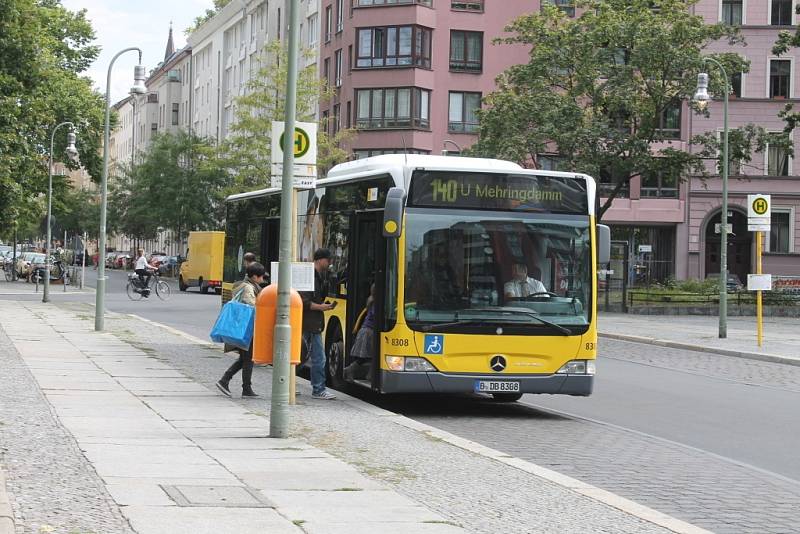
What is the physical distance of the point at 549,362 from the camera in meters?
14.9

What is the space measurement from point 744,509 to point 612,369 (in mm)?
13857

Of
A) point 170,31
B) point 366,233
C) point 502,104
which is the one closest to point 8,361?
point 366,233

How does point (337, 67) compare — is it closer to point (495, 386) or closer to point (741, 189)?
point (741, 189)

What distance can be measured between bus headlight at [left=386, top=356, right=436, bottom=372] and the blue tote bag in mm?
1876

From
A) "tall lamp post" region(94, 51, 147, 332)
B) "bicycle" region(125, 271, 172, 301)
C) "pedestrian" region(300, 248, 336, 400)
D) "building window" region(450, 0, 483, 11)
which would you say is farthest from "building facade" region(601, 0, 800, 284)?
"pedestrian" region(300, 248, 336, 400)

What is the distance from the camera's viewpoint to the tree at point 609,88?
4591 centimetres

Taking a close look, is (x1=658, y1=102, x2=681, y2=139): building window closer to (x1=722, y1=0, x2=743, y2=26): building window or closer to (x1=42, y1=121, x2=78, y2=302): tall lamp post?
(x1=722, y1=0, x2=743, y2=26): building window

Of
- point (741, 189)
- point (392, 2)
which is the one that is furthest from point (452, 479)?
point (392, 2)

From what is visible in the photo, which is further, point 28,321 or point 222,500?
point 28,321

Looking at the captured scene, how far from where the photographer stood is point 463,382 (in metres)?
14.7

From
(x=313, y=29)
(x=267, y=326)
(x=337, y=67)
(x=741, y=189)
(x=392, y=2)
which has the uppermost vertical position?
(x=313, y=29)

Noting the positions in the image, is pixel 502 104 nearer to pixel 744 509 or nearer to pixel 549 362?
pixel 549 362

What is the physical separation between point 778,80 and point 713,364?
45.1m

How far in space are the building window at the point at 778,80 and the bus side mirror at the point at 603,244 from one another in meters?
54.4
